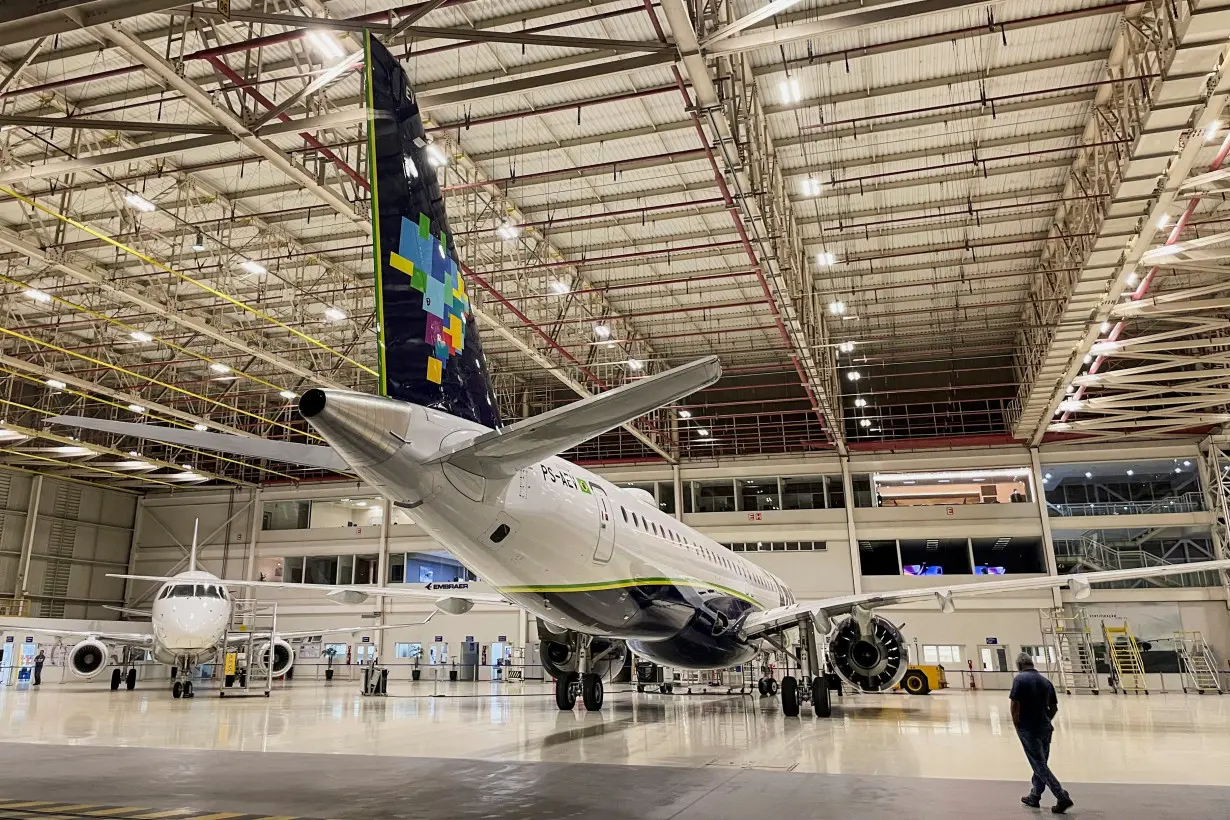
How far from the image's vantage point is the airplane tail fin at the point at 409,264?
309 inches

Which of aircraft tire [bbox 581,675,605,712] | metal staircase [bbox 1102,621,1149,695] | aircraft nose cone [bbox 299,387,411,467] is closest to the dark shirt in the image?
aircraft nose cone [bbox 299,387,411,467]

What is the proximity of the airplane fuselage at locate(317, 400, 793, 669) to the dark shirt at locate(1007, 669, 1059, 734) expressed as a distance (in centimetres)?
530

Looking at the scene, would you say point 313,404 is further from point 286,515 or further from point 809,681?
point 286,515

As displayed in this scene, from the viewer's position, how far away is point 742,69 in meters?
15.9

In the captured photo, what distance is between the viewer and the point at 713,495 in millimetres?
38906

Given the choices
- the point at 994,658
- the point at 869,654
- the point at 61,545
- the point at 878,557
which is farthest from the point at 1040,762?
the point at 61,545

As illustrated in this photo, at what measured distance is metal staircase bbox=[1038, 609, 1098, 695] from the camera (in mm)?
30234

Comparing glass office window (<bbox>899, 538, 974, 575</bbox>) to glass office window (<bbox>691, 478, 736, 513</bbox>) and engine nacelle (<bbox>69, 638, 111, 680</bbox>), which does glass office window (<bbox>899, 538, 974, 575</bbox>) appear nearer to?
glass office window (<bbox>691, 478, 736, 513</bbox>)

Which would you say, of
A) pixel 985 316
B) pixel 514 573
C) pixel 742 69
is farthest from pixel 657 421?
pixel 514 573

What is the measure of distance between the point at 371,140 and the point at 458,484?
137 inches

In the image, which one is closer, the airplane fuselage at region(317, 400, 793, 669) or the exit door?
the airplane fuselage at region(317, 400, 793, 669)

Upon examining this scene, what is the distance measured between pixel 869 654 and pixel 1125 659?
2234 cm

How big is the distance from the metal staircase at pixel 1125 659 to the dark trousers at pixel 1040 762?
1074 inches

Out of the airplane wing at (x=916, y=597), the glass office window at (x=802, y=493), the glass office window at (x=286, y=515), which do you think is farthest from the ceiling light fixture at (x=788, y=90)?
the glass office window at (x=286, y=515)
